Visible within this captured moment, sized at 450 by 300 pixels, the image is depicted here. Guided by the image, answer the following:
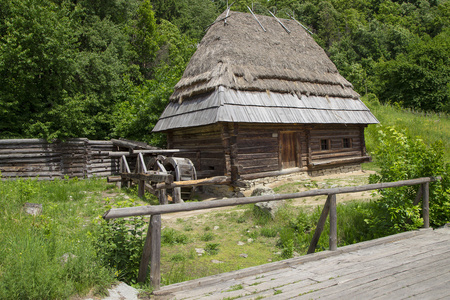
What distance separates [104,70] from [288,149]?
35.8ft

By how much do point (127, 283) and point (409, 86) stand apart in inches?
1395

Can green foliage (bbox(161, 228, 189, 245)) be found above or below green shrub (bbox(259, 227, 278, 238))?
above

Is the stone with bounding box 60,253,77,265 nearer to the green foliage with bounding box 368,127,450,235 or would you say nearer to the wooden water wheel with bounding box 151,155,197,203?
the green foliage with bounding box 368,127,450,235

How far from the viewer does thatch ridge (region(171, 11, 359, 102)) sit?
13.2 m

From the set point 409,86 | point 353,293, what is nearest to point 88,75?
point 353,293

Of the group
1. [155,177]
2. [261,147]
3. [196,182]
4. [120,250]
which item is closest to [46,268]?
[120,250]

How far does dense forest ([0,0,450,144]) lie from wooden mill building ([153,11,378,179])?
253 centimetres

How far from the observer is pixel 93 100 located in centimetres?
1689

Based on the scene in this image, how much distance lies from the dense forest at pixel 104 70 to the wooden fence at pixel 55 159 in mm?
666

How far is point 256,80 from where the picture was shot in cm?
1344

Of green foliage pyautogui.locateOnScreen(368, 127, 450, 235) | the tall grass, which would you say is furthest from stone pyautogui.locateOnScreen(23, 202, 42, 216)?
green foliage pyautogui.locateOnScreen(368, 127, 450, 235)

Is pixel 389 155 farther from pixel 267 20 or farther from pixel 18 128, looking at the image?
pixel 18 128

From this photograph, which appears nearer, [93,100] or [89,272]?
[89,272]

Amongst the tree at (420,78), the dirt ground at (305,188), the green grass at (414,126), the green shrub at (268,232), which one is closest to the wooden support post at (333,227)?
the green shrub at (268,232)
